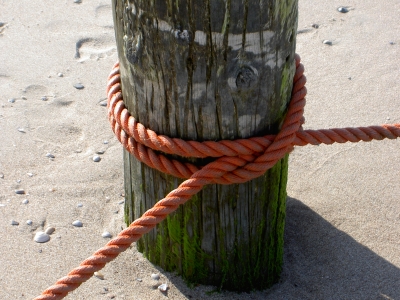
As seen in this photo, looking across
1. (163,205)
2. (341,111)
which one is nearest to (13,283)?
(163,205)

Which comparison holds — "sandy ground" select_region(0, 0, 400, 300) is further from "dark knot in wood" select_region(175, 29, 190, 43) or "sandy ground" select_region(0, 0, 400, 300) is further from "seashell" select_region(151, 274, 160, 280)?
"dark knot in wood" select_region(175, 29, 190, 43)

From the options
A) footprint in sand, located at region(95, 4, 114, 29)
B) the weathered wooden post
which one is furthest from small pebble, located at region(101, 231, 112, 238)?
footprint in sand, located at region(95, 4, 114, 29)

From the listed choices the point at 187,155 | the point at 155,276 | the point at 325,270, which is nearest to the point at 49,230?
the point at 155,276

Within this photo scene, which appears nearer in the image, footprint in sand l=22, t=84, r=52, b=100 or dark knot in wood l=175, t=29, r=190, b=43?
dark knot in wood l=175, t=29, r=190, b=43

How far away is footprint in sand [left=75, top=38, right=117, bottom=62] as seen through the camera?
4.40m

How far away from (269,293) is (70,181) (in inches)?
48.4

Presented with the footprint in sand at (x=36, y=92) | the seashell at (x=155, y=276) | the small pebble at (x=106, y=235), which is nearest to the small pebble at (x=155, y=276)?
the seashell at (x=155, y=276)

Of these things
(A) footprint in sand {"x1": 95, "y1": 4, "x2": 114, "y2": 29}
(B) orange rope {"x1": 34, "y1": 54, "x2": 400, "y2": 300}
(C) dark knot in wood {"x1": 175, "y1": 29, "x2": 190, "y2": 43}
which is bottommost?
(A) footprint in sand {"x1": 95, "y1": 4, "x2": 114, "y2": 29}

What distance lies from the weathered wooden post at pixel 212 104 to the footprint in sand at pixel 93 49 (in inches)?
73.4

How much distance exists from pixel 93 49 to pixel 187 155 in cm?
240

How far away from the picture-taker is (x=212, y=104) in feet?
7.38

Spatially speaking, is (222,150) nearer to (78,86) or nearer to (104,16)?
(78,86)

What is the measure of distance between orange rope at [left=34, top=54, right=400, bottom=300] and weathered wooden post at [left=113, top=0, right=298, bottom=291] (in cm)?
6

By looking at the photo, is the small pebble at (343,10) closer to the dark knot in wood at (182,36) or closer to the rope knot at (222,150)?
the rope knot at (222,150)
